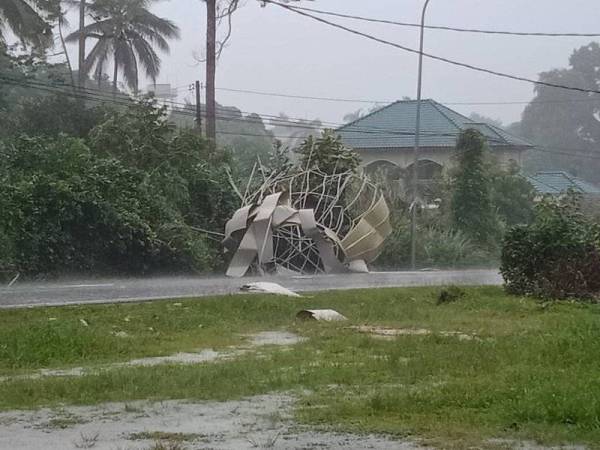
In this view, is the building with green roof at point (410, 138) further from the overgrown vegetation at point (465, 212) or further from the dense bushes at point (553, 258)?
the dense bushes at point (553, 258)

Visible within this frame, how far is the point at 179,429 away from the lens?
7.36 metres

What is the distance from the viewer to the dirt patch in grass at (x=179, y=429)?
6.83 meters

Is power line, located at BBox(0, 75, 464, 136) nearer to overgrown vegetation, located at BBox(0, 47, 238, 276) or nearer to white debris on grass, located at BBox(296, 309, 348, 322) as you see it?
overgrown vegetation, located at BBox(0, 47, 238, 276)

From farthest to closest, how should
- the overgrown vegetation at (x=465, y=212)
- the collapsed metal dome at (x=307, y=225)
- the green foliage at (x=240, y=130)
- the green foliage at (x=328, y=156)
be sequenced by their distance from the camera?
the green foliage at (x=240, y=130) → the overgrown vegetation at (x=465, y=212) → the green foliage at (x=328, y=156) → the collapsed metal dome at (x=307, y=225)

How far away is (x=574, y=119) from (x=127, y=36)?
126 ft

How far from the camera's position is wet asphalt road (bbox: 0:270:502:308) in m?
18.3

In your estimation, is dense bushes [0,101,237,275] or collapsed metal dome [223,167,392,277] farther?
collapsed metal dome [223,167,392,277]

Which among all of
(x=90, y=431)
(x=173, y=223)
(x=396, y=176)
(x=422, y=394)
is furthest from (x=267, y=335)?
(x=396, y=176)

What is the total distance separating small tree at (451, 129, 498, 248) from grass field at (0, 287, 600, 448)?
21607 mm

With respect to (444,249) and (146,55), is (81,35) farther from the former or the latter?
(444,249)

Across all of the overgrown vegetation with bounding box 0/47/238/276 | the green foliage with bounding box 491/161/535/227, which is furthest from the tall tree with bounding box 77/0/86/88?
the green foliage with bounding box 491/161/535/227

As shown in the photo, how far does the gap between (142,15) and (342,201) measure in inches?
915

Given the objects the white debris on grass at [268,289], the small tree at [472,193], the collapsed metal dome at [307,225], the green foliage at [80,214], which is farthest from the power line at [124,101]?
the white debris on grass at [268,289]

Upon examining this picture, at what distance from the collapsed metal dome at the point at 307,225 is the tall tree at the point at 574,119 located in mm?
45852
